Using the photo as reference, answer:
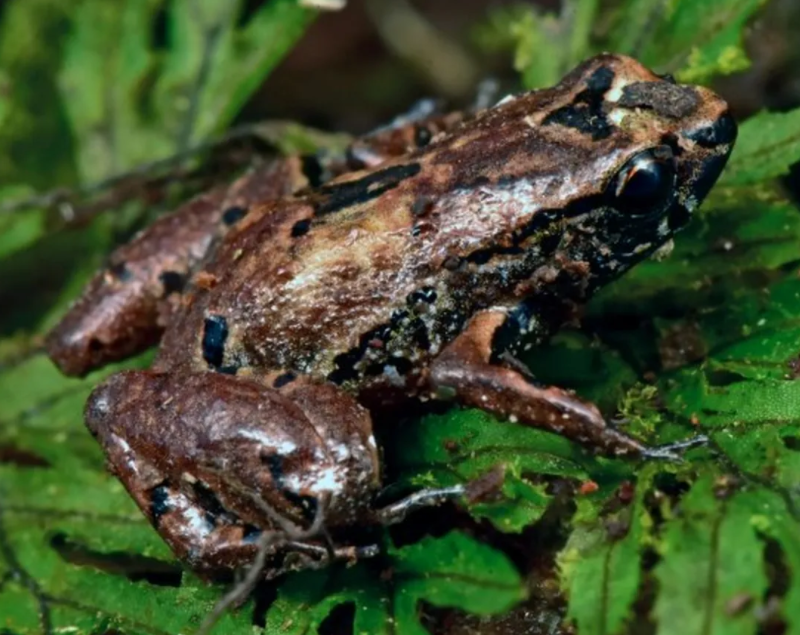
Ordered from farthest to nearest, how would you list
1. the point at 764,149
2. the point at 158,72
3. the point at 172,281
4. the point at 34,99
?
1. the point at 34,99
2. the point at 158,72
3. the point at 172,281
4. the point at 764,149

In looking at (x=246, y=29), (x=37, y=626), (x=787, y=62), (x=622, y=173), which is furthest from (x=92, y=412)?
(x=787, y=62)

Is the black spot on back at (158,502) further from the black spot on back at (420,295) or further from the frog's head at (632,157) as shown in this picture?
the frog's head at (632,157)

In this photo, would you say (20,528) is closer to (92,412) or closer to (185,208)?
(92,412)

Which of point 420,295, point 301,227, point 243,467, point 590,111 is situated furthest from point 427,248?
point 243,467

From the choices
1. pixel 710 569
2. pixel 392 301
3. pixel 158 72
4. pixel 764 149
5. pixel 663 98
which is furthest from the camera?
pixel 158 72

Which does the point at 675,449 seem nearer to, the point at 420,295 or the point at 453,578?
the point at 453,578
